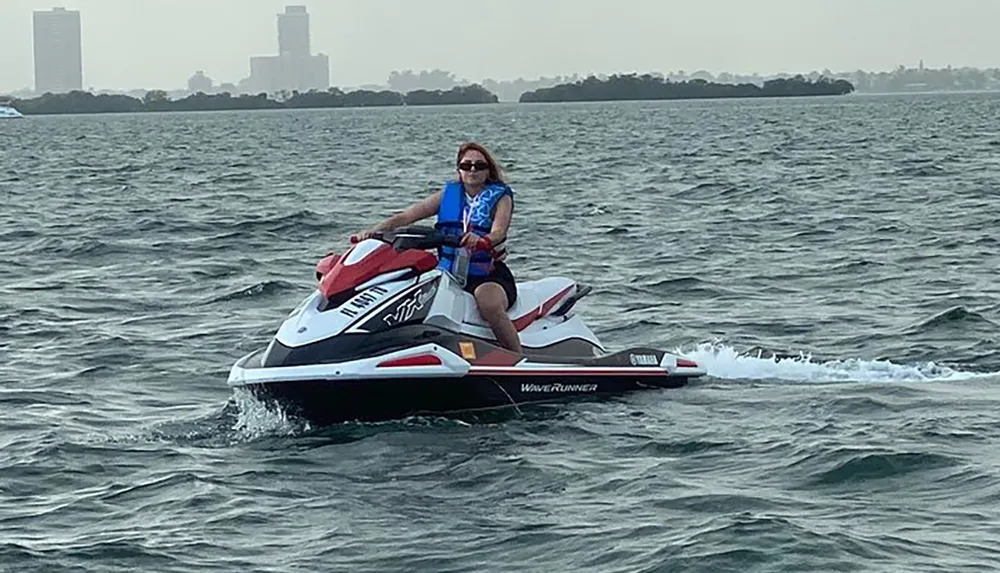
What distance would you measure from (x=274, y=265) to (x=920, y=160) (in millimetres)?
22192

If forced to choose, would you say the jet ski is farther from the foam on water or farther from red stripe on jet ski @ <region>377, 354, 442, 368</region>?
the foam on water

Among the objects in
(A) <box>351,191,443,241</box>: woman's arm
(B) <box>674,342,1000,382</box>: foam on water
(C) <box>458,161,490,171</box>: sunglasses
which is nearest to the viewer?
(C) <box>458,161,490,171</box>: sunglasses

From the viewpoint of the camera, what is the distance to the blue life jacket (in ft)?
32.9

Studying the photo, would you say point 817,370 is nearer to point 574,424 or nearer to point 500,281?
point 574,424

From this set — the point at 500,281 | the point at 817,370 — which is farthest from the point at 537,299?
the point at 817,370

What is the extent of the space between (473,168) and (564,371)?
1233mm

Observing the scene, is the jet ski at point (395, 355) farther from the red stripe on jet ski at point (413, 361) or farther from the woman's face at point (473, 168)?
the woman's face at point (473, 168)

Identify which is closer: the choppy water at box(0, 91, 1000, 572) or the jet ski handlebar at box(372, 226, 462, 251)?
the choppy water at box(0, 91, 1000, 572)

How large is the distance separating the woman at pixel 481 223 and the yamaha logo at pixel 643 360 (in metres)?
0.76

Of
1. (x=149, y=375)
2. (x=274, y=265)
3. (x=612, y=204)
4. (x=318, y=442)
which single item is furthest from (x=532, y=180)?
(x=318, y=442)

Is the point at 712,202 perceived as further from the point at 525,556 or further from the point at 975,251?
the point at 525,556

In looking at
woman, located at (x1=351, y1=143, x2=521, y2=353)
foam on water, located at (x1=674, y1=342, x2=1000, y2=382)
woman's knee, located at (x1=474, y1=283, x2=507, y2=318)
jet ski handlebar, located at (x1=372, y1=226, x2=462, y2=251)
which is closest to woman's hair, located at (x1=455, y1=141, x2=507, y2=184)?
woman, located at (x1=351, y1=143, x2=521, y2=353)

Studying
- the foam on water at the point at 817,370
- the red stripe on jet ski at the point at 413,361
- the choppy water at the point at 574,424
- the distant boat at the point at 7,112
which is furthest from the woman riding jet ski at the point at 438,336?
the distant boat at the point at 7,112

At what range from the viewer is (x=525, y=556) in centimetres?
710
